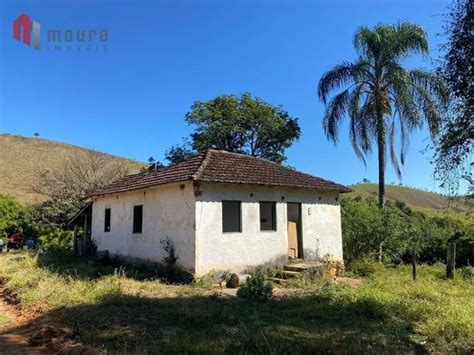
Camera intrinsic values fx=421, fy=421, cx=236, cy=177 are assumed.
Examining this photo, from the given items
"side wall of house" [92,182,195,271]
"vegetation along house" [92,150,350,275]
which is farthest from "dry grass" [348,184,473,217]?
"side wall of house" [92,182,195,271]

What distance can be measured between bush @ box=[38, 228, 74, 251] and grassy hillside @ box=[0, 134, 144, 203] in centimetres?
1945

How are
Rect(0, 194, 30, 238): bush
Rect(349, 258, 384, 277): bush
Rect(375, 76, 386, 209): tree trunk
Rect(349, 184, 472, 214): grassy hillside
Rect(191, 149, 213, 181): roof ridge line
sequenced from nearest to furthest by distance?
Rect(191, 149, 213, 181): roof ridge line → Rect(349, 258, 384, 277): bush → Rect(375, 76, 386, 209): tree trunk → Rect(0, 194, 30, 238): bush → Rect(349, 184, 472, 214): grassy hillside

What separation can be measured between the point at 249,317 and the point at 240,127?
74.2ft

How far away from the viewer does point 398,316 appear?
355 inches

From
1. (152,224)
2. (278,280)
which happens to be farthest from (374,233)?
(152,224)

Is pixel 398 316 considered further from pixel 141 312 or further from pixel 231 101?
pixel 231 101

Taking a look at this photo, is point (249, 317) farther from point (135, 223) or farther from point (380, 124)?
point (380, 124)

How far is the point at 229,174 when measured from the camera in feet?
50.3

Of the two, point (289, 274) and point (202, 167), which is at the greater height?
point (202, 167)

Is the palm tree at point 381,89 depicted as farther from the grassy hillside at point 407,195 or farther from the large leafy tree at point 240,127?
the grassy hillside at point 407,195

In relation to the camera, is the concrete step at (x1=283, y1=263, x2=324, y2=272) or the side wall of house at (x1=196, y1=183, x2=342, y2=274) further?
the concrete step at (x1=283, y1=263, x2=324, y2=272)

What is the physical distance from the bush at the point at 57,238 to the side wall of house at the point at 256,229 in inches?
581

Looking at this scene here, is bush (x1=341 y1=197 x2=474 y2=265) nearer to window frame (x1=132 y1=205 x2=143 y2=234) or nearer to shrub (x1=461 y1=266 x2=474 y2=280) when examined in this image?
shrub (x1=461 y1=266 x2=474 y2=280)

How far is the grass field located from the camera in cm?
688
